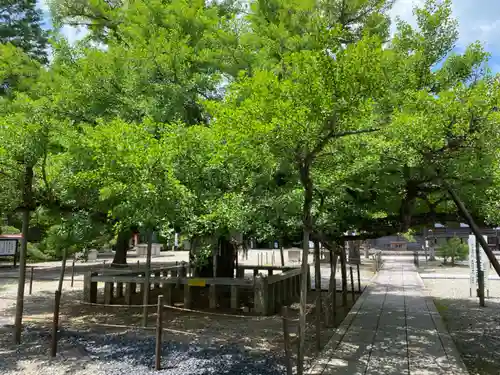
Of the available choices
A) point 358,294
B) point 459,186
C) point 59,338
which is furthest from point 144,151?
point 358,294

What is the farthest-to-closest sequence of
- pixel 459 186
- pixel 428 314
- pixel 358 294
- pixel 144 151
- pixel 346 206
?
pixel 358 294 < pixel 428 314 < pixel 346 206 < pixel 459 186 < pixel 144 151

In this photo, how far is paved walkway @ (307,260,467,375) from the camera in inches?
251

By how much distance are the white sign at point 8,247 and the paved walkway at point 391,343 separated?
19.1m

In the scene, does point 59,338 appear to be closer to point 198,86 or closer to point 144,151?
point 144,151

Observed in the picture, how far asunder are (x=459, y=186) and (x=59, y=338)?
26.4 feet

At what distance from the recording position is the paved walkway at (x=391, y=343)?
251 inches

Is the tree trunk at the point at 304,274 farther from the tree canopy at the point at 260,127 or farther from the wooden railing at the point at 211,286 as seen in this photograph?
the wooden railing at the point at 211,286

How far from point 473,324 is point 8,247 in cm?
2255

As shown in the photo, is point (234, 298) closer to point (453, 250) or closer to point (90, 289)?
point (90, 289)

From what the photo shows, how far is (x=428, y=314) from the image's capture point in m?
11.0

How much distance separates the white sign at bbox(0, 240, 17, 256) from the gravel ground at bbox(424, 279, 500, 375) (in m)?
21.2

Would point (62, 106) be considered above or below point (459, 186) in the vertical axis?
above

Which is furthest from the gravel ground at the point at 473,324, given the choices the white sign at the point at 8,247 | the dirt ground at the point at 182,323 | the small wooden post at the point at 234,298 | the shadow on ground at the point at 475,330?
the white sign at the point at 8,247

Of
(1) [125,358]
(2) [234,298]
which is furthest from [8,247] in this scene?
(1) [125,358]
